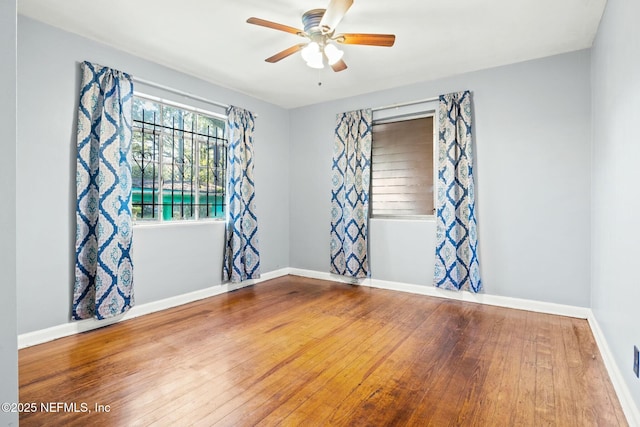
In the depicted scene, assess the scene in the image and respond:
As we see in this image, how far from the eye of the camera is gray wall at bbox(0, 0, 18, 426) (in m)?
1.15

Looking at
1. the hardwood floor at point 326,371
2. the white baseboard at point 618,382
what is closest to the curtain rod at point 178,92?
the hardwood floor at point 326,371

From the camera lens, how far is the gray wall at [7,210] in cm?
115

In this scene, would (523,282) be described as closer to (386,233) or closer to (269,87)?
(386,233)

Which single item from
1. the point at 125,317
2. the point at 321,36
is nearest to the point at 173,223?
the point at 125,317

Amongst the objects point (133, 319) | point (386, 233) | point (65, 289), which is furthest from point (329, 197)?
point (65, 289)

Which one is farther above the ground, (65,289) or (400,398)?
(65,289)

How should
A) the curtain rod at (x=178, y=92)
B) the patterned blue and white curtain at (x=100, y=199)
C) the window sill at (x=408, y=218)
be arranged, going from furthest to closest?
1. the window sill at (x=408, y=218)
2. the curtain rod at (x=178, y=92)
3. the patterned blue and white curtain at (x=100, y=199)

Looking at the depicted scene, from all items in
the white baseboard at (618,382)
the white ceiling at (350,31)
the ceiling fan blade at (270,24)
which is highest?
the white ceiling at (350,31)

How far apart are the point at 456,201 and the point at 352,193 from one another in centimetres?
137

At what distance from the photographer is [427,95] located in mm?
4031

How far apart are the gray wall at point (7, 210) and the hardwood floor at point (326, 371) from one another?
0.70m

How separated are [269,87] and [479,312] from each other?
11.9 ft

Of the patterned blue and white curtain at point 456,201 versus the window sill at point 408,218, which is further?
the window sill at point 408,218

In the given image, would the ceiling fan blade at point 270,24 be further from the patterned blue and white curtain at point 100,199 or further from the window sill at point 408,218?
the window sill at point 408,218
